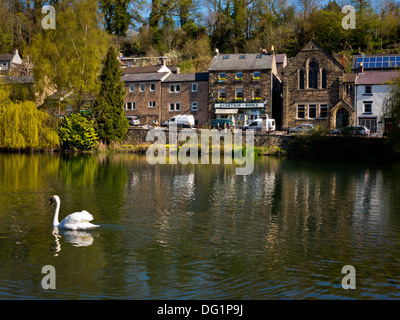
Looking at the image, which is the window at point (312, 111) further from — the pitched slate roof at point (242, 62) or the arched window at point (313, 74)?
the pitched slate roof at point (242, 62)

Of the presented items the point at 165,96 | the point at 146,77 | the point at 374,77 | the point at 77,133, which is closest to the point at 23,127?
the point at 77,133

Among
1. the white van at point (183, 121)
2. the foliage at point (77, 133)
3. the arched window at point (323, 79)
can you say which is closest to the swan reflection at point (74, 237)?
the foliage at point (77, 133)

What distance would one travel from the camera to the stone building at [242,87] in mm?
71000

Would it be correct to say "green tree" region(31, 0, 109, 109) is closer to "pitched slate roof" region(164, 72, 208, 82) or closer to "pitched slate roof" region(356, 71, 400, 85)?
"pitched slate roof" region(164, 72, 208, 82)

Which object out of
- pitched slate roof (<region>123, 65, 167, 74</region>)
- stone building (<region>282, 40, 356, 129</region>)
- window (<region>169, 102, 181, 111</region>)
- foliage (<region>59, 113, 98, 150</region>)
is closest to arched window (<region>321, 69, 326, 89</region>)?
stone building (<region>282, 40, 356, 129</region>)

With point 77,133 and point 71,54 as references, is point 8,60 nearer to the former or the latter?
point 71,54

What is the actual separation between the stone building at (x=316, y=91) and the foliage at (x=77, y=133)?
28543 mm

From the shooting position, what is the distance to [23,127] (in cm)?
5491

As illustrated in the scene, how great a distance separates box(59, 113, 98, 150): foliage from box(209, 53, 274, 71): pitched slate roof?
75.8ft

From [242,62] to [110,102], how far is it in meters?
23.3

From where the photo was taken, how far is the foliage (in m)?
57.9
